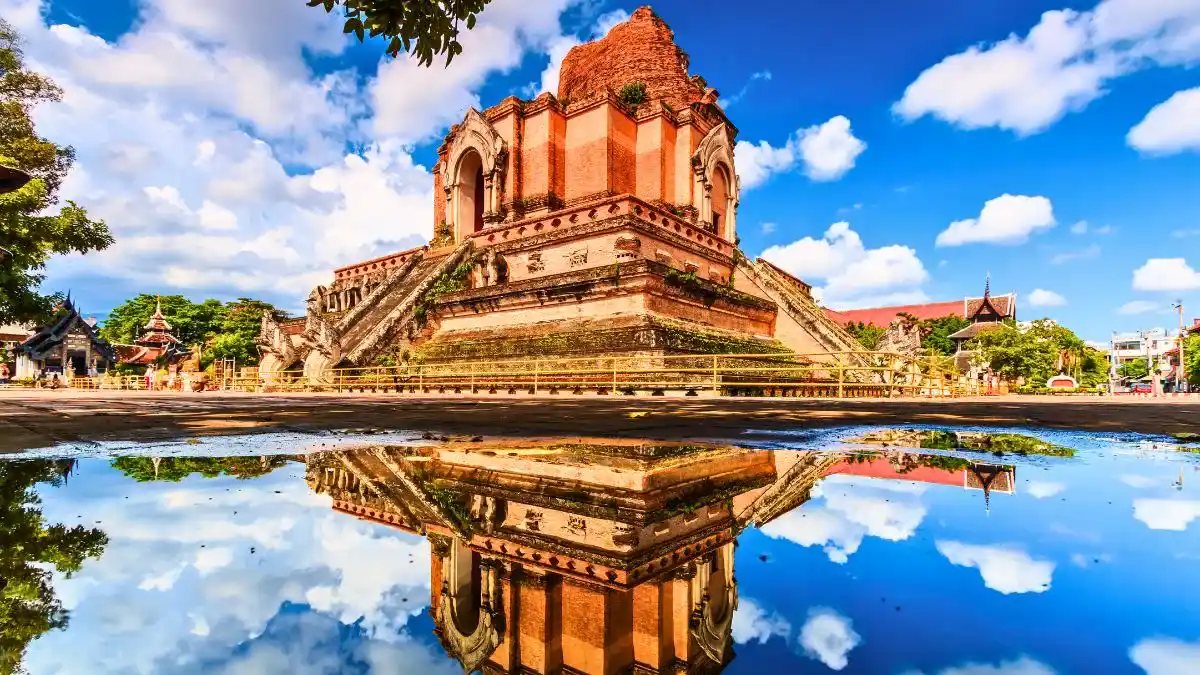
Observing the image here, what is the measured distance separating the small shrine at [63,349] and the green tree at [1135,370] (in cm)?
10069

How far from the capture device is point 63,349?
133 feet

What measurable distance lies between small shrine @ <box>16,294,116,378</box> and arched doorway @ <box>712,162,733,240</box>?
42091 mm

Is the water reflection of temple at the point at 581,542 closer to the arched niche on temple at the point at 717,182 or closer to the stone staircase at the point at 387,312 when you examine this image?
the stone staircase at the point at 387,312

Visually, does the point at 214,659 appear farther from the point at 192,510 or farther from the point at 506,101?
the point at 506,101

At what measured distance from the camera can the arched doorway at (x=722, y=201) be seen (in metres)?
23.5

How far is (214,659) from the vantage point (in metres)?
1.04

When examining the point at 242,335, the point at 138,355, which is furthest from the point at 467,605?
the point at 138,355

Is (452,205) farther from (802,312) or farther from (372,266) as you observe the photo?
(802,312)

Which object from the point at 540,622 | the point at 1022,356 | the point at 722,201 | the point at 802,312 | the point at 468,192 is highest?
the point at 468,192

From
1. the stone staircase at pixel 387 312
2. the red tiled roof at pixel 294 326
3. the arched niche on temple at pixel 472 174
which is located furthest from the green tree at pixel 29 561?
the red tiled roof at pixel 294 326

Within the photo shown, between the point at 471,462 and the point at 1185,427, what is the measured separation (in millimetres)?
6130

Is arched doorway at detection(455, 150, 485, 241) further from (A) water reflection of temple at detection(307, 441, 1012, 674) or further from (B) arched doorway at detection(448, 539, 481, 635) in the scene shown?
(B) arched doorway at detection(448, 539, 481, 635)

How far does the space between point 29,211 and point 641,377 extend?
1621cm

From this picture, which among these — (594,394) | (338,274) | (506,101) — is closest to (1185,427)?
(594,394)
